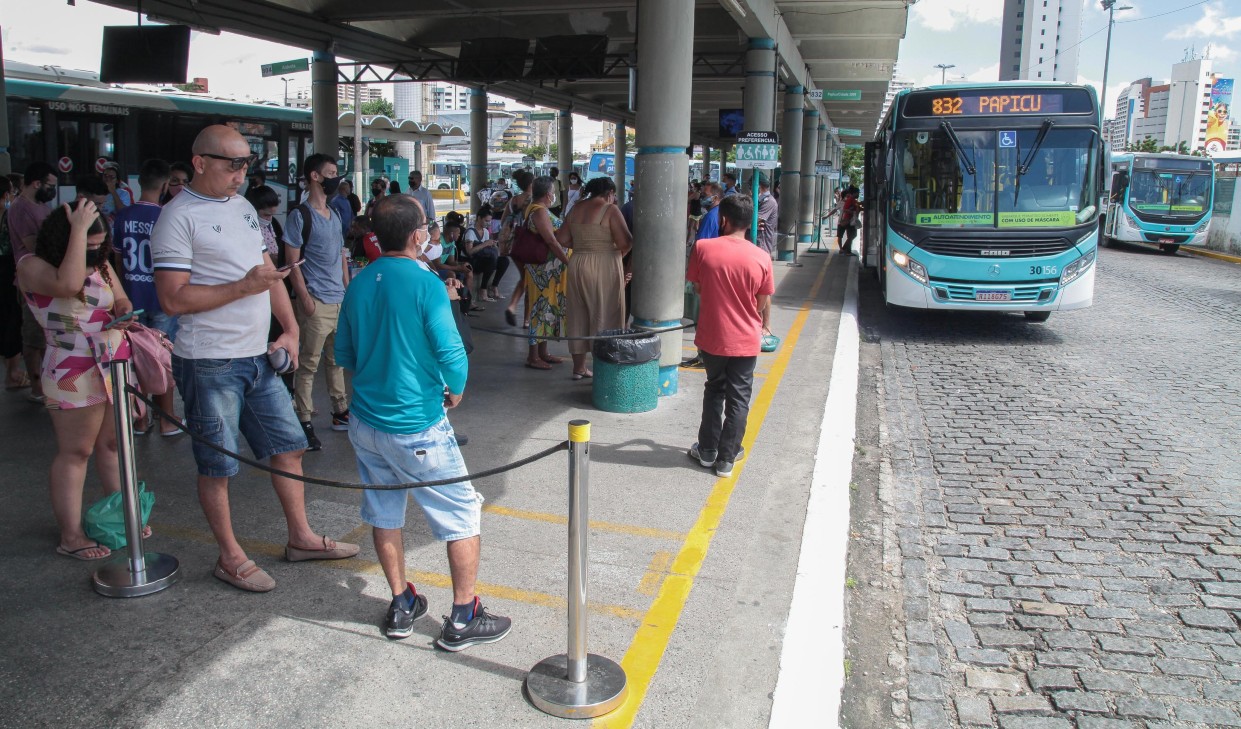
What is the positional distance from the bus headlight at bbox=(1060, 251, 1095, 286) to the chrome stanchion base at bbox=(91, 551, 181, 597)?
10.2m

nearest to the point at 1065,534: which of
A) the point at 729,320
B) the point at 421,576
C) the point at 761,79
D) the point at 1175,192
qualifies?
the point at 729,320

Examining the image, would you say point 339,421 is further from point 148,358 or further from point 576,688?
point 576,688

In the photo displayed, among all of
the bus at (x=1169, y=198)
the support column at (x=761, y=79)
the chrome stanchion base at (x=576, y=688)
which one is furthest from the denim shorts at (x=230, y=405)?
the bus at (x=1169, y=198)

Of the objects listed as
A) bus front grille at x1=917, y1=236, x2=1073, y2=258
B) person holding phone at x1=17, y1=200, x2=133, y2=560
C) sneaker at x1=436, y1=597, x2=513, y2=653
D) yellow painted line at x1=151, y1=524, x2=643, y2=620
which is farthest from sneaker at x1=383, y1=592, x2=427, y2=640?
bus front grille at x1=917, y1=236, x2=1073, y2=258

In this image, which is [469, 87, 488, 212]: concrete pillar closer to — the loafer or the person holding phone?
the person holding phone

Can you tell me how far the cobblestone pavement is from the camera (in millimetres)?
3654

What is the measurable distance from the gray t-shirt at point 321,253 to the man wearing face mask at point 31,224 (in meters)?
2.01

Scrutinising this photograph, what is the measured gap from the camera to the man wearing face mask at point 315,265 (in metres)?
5.96

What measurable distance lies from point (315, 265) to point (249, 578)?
262 cm

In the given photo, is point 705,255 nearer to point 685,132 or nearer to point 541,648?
point 685,132

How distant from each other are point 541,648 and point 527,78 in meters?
17.8

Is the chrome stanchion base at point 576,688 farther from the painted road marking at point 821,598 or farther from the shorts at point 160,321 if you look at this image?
the shorts at point 160,321

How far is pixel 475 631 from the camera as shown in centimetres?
365

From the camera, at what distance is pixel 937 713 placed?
11.5 feet
